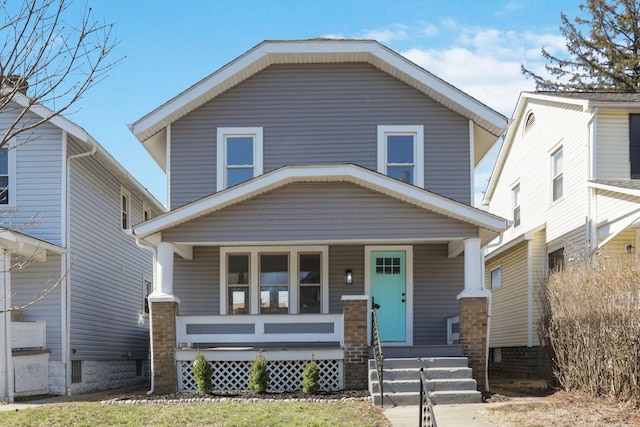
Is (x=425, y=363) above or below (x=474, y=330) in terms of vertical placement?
below

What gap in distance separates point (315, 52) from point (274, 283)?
518cm

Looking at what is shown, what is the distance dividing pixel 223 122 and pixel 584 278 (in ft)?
27.5

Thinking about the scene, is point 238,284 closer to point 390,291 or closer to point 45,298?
point 390,291

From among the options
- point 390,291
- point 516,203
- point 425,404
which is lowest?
point 425,404

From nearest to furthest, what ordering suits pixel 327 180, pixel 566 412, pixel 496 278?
pixel 566 412 < pixel 327 180 < pixel 496 278

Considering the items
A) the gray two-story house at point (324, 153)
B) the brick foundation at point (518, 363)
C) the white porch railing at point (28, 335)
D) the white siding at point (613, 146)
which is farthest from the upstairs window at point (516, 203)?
the white porch railing at point (28, 335)

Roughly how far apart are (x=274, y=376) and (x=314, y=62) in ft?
22.8

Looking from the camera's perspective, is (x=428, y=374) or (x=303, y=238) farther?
(x=303, y=238)

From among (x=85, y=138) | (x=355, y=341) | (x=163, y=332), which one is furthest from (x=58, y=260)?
(x=355, y=341)

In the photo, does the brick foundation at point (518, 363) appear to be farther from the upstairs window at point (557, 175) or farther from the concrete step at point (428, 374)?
the concrete step at point (428, 374)

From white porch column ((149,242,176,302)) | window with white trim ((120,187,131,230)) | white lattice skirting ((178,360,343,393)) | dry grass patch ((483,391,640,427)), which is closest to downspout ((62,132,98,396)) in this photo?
white porch column ((149,242,176,302))

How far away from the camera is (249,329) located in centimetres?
1430

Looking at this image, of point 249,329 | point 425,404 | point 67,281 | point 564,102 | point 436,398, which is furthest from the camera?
A: point 564,102

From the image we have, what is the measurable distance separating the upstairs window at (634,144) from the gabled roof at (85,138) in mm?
12372
